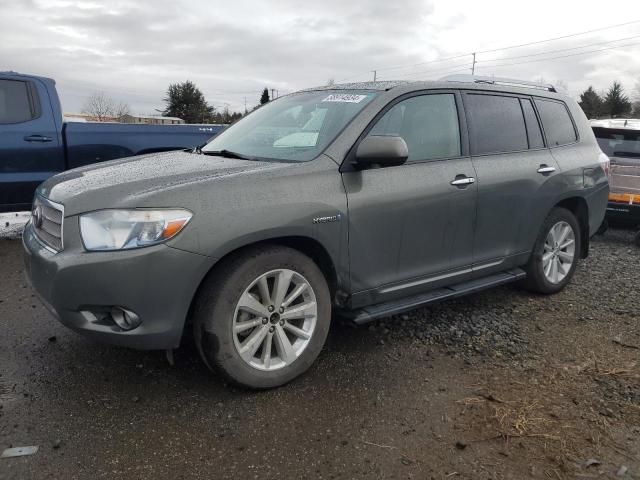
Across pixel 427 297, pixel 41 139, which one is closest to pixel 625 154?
pixel 427 297

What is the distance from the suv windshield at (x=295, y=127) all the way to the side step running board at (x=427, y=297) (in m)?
1.01

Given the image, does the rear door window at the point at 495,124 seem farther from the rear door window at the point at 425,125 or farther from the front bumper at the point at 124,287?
the front bumper at the point at 124,287

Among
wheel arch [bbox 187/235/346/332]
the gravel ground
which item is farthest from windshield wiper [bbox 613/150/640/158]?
wheel arch [bbox 187/235/346/332]

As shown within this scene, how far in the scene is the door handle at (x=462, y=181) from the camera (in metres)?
3.63

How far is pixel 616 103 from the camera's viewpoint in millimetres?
50562

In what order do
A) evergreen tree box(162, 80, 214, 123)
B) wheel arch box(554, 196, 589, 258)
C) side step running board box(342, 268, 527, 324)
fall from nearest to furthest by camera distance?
side step running board box(342, 268, 527, 324) → wheel arch box(554, 196, 589, 258) → evergreen tree box(162, 80, 214, 123)

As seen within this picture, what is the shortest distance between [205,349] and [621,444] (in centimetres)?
213

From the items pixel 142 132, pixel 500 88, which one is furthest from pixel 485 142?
pixel 142 132

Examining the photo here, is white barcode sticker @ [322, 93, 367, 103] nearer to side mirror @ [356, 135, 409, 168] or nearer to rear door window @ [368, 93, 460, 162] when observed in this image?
rear door window @ [368, 93, 460, 162]

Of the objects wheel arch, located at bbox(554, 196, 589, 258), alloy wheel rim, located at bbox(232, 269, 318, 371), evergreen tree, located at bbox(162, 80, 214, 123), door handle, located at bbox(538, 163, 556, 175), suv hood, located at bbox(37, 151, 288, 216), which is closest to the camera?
suv hood, located at bbox(37, 151, 288, 216)

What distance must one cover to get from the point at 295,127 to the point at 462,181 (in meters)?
1.22

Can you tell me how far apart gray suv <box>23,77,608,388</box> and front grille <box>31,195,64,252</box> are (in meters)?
0.01

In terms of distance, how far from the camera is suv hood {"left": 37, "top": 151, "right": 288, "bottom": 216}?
2.64 m

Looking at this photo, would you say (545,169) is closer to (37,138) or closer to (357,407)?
(357,407)
